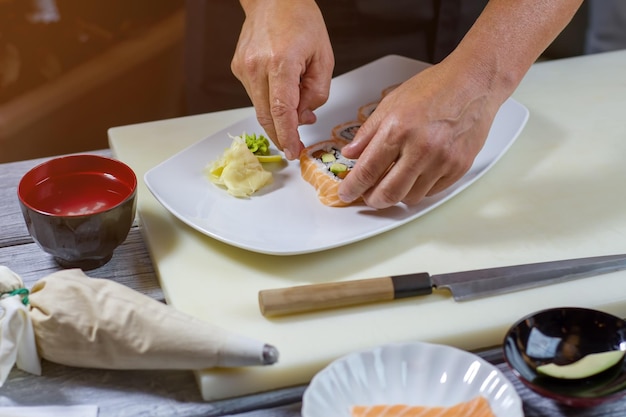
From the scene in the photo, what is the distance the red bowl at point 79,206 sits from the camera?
1006mm

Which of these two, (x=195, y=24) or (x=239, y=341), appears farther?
(x=195, y=24)

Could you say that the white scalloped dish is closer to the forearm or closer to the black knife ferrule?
the black knife ferrule

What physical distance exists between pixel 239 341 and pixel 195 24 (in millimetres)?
1194

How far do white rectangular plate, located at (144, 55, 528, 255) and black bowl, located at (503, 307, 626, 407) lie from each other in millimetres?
266

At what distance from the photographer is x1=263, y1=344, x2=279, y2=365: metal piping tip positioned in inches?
33.8

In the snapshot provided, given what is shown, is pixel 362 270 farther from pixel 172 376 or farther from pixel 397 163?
pixel 172 376

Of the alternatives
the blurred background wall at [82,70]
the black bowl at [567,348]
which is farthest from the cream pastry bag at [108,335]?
the blurred background wall at [82,70]

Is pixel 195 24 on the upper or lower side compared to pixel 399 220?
lower

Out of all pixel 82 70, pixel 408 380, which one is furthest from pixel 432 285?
pixel 82 70

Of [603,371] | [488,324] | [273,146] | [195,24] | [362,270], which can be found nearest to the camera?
[603,371]

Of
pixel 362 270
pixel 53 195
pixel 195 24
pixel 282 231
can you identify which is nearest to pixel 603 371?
pixel 362 270

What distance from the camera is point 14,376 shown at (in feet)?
2.99

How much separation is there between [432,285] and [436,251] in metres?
0.10

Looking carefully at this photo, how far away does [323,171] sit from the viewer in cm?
121
